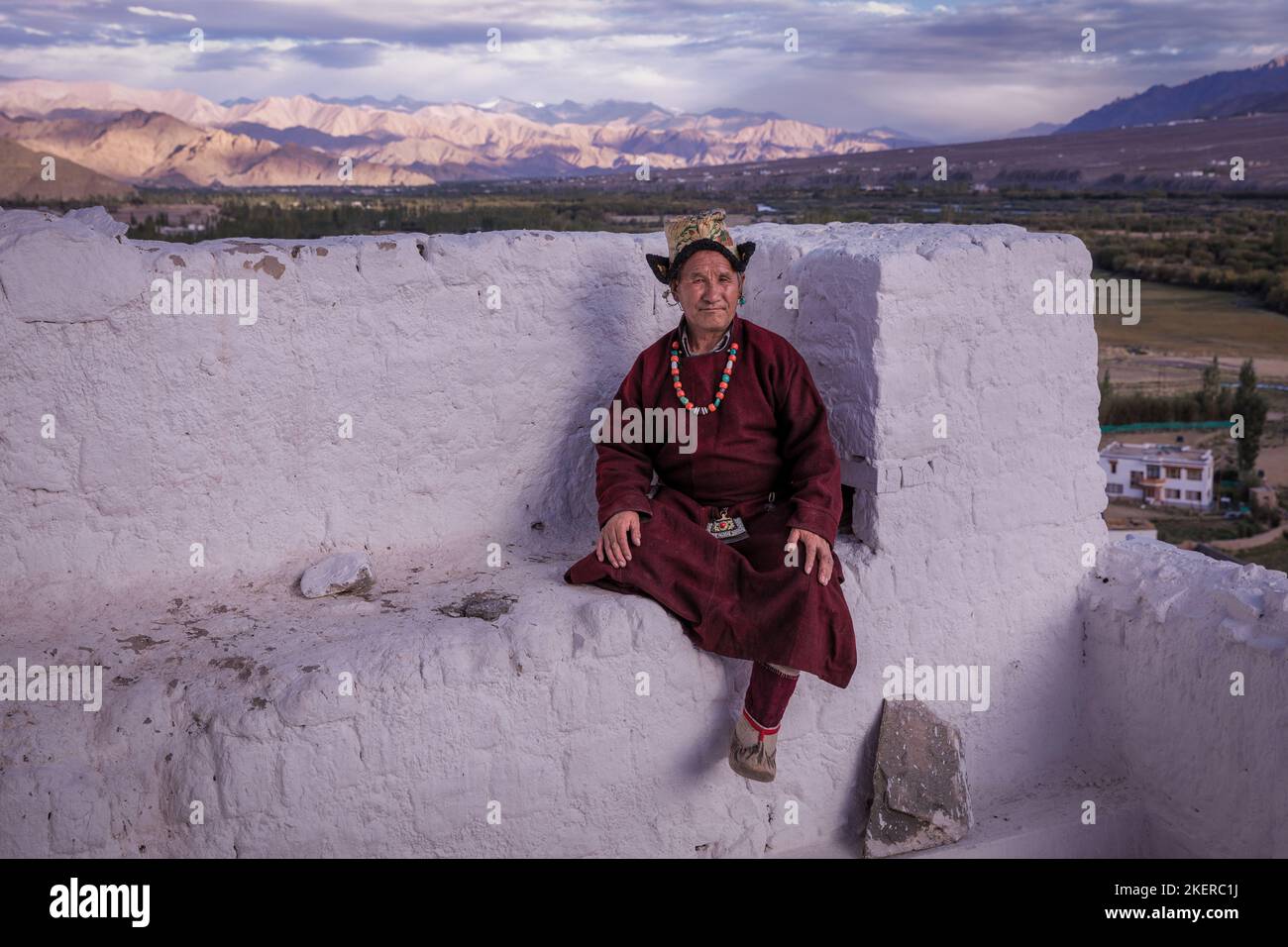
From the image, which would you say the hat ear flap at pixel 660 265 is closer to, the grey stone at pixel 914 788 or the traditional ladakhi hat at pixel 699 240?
the traditional ladakhi hat at pixel 699 240

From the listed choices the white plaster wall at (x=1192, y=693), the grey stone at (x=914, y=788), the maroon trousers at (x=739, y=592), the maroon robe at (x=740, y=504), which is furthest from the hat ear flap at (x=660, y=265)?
the white plaster wall at (x=1192, y=693)

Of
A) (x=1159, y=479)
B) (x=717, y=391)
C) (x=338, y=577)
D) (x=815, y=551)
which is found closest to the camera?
(x=815, y=551)

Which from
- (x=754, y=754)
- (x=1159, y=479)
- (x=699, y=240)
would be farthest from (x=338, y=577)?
(x=1159, y=479)

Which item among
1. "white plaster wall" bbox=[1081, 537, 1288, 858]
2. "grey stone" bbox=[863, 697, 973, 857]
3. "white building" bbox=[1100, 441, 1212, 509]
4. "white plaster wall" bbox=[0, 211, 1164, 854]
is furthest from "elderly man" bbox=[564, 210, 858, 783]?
"white building" bbox=[1100, 441, 1212, 509]

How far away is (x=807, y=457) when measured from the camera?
2.85 metres

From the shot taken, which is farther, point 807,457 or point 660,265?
point 660,265

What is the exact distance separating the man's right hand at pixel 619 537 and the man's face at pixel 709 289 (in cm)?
53

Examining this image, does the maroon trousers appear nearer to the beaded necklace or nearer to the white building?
the beaded necklace

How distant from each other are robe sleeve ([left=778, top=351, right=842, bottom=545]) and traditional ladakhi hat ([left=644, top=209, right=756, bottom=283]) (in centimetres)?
30

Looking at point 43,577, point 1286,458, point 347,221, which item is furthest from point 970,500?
point 347,221

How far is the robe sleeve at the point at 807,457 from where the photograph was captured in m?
2.75

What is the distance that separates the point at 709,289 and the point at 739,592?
0.76 metres

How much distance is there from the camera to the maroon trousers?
104 inches

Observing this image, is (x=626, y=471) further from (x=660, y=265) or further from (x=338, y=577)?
(x=338, y=577)
